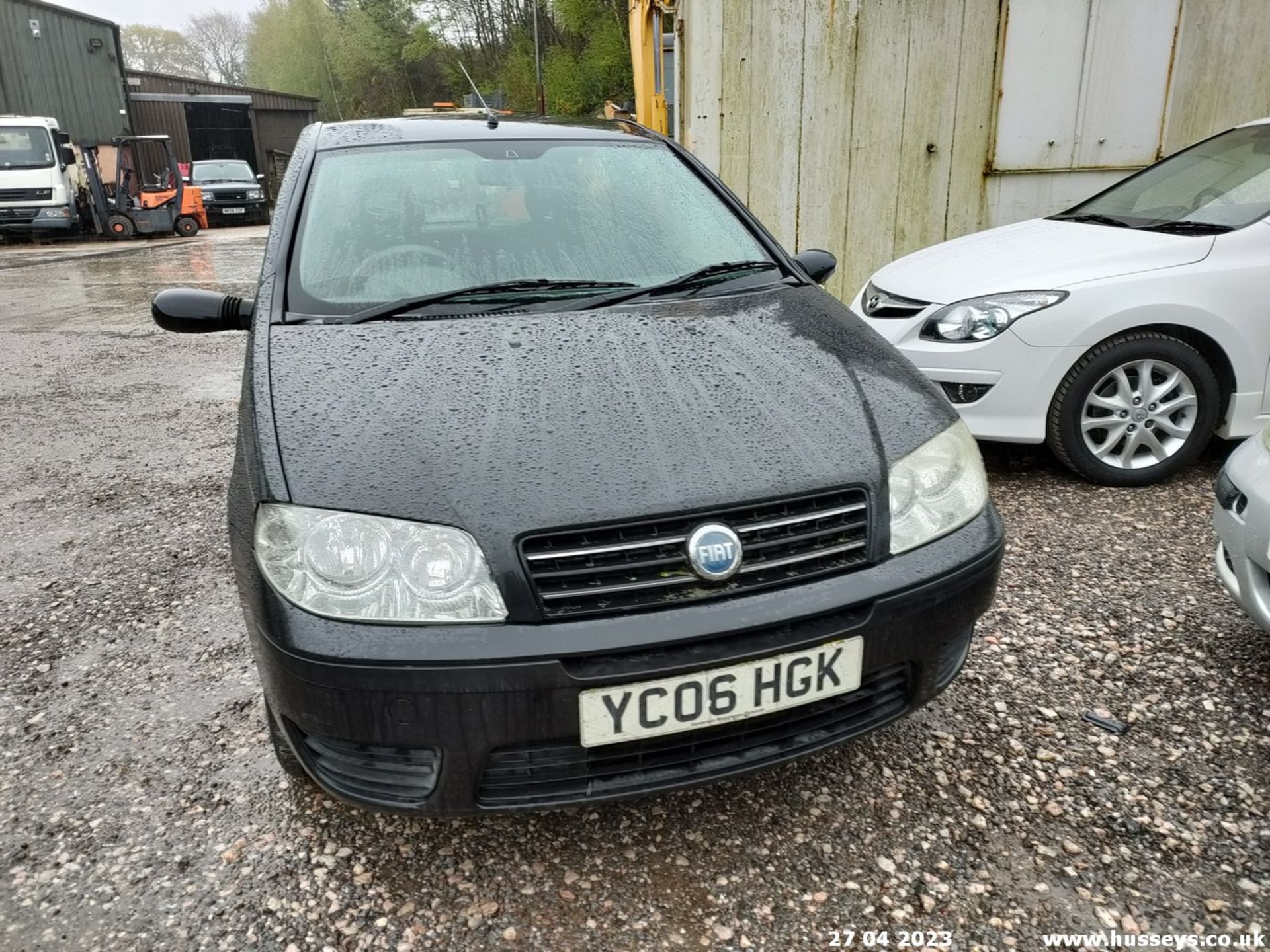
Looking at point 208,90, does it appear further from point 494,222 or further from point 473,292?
point 473,292

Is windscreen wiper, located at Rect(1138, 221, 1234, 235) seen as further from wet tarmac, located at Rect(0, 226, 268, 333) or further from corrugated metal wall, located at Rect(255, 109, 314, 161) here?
corrugated metal wall, located at Rect(255, 109, 314, 161)

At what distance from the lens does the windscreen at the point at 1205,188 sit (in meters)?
3.87

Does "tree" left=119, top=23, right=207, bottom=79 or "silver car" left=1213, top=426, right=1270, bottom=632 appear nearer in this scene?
"silver car" left=1213, top=426, right=1270, bottom=632

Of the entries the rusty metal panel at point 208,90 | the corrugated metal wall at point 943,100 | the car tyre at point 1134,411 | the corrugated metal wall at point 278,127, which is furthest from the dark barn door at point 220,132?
the car tyre at point 1134,411

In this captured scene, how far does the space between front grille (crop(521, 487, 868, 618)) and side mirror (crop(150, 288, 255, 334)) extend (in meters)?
1.49

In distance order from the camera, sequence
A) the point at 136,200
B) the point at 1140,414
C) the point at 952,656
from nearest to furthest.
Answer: the point at 952,656
the point at 1140,414
the point at 136,200

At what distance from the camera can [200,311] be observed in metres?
2.63

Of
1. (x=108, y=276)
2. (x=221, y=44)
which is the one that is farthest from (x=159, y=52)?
(x=108, y=276)

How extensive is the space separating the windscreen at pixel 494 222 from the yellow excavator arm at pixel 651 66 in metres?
5.80

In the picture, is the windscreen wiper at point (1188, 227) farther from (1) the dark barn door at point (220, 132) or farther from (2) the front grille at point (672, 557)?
(1) the dark barn door at point (220, 132)

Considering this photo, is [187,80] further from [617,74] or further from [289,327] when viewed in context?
[289,327]

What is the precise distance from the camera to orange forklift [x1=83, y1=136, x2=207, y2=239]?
18.8 m

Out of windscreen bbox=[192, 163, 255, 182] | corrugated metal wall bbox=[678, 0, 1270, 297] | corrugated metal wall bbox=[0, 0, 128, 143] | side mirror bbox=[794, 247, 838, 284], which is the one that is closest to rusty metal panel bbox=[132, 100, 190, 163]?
corrugated metal wall bbox=[0, 0, 128, 143]

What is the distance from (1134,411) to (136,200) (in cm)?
2094
